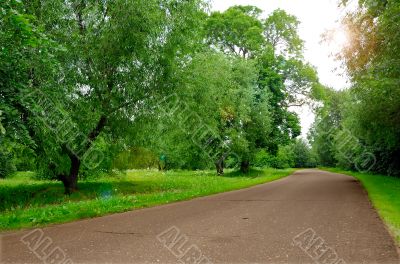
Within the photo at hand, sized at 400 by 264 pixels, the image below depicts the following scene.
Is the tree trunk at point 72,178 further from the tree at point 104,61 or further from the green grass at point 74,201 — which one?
the green grass at point 74,201

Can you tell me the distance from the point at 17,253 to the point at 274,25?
42.6m

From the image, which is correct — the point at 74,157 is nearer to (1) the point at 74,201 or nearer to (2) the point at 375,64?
(1) the point at 74,201

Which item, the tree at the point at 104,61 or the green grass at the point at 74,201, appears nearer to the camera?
the green grass at the point at 74,201

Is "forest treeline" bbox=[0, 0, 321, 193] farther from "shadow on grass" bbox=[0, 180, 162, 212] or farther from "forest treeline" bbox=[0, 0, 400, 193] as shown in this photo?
"shadow on grass" bbox=[0, 180, 162, 212]

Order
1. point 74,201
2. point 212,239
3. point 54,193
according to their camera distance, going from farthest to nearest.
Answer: point 54,193
point 74,201
point 212,239

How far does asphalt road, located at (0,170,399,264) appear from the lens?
6461mm

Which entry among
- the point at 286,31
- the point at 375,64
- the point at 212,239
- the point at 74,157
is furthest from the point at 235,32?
the point at 212,239

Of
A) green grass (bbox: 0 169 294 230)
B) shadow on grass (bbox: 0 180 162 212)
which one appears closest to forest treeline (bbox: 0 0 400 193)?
shadow on grass (bbox: 0 180 162 212)

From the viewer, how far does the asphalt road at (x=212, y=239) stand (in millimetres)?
6461

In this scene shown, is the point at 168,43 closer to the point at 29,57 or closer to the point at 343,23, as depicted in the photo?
the point at 29,57

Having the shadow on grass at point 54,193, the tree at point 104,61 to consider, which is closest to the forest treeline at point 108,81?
the tree at point 104,61

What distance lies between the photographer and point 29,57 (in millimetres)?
11227

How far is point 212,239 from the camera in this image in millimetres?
7797

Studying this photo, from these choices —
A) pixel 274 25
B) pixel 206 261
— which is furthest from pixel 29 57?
pixel 274 25
